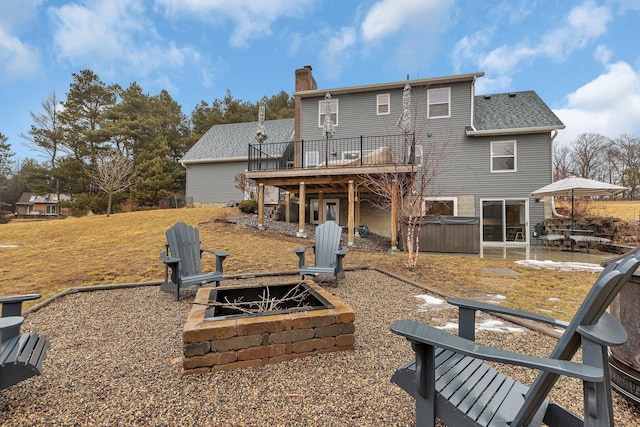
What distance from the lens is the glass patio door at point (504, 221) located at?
12.3 metres

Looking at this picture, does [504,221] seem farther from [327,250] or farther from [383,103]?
[327,250]

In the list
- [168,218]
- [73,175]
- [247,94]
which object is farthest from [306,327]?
[247,94]

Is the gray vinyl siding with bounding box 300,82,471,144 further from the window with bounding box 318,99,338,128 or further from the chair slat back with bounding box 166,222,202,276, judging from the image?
the chair slat back with bounding box 166,222,202,276

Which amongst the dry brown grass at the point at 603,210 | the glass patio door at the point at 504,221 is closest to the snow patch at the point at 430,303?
the glass patio door at the point at 504,221

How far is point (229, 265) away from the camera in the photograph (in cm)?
655

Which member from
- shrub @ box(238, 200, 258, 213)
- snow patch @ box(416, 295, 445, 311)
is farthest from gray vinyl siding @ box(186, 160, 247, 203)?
snow patch @ box(416, 295, 445, 311)

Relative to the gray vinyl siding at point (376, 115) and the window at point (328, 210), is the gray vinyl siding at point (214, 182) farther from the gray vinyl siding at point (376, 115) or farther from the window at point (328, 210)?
the gray vinyl siding at point (376, 115)

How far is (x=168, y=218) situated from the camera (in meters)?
13.5

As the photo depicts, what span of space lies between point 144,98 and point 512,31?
26925 mm

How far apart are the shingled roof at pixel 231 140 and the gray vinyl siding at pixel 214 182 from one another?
1.69 ft

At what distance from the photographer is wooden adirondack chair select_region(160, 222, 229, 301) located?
410cm

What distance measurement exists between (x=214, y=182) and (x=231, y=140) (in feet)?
11.4

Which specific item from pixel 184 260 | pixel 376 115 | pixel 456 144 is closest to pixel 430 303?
pixel 184 260

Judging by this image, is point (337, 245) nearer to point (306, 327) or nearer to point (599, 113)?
point (306, 327)
